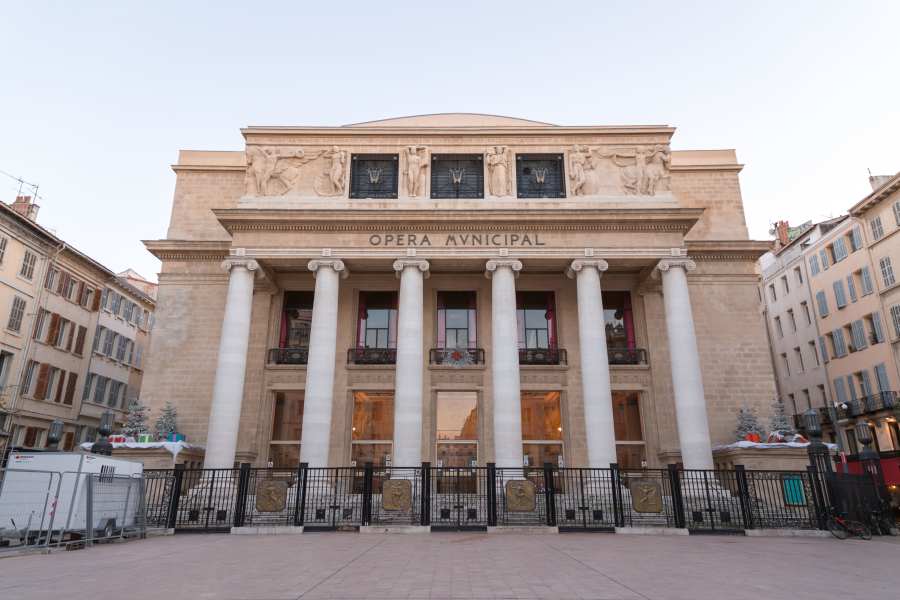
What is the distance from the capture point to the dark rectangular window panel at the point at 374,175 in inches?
975

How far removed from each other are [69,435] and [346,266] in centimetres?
2172

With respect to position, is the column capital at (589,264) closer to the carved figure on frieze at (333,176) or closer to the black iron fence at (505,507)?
the black iron fence at (505,507)

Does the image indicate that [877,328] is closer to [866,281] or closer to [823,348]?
[866,281]

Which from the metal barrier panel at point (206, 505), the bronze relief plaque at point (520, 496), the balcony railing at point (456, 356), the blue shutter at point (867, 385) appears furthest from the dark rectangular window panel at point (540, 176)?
the blue shutter at point (867, 385)

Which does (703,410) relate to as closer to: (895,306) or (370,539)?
(370,539)

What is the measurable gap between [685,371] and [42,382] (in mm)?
32067

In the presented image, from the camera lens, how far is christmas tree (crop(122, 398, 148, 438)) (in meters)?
22.1

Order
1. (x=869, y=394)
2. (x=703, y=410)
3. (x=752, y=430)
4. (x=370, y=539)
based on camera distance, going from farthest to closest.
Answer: (x=869, y=394) < (x=752, y=430) < (x=703, y=410) < (x=370, y=539)

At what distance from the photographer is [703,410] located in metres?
20.7

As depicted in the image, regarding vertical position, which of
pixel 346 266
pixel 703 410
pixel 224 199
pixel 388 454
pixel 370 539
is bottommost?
pixel 370 539

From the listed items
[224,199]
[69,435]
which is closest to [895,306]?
[224,199]

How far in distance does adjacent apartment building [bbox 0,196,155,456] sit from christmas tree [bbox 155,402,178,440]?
37.6ft

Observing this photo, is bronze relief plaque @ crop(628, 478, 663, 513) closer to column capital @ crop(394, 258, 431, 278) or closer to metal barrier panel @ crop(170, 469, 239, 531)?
metal barrier panel @ crop(170, 469, 239, 531)

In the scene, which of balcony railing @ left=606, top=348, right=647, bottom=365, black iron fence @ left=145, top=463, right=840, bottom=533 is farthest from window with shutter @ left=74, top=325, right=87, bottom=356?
balcony railing @ left=606, top=348, right=647, bottom=365
